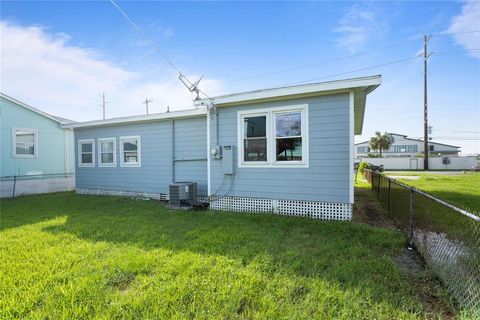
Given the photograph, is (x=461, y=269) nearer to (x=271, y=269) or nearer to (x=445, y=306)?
(x=445, y=306)

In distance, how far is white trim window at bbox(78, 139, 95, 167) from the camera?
9.68 m

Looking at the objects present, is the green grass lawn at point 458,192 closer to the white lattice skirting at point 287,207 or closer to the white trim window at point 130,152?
the white lattice skirting at point 287,207

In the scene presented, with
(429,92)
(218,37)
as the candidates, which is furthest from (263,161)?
(429,92)

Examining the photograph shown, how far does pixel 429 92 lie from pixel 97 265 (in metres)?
30.4

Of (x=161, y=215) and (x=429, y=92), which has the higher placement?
(x=429, y=92)

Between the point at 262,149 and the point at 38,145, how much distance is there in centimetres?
1062

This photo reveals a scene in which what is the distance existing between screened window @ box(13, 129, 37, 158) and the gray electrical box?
9575mm

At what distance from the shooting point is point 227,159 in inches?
249

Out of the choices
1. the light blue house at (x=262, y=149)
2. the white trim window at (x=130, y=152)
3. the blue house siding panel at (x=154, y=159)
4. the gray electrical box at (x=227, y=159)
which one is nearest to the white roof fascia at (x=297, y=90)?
the light blue house at (x=262, y=149)

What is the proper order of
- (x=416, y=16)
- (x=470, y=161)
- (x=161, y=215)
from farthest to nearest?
(x=470, y=161) → (x=416, y=16) → (x=161, y=215)

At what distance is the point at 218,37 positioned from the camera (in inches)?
325

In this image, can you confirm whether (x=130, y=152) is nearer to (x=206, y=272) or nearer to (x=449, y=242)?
(x=206, y=272)

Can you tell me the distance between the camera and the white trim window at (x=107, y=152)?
29.8ft

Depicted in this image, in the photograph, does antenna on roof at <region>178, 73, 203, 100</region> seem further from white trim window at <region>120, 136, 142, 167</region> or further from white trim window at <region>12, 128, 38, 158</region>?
white trim window at <region>12, 128, 38, 158</region>
